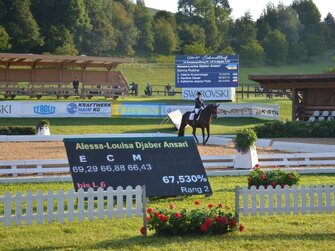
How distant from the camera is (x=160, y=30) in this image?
100875mm

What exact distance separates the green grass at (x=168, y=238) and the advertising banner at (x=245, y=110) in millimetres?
31206

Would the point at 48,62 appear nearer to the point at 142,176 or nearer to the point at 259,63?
the point at 142,176

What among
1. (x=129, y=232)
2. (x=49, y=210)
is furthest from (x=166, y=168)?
(x=49, y=210)

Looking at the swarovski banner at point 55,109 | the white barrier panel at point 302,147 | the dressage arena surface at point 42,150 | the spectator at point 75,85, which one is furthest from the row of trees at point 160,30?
the white barrier panel at point 302,147

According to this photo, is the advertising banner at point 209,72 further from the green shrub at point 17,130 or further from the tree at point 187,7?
the tree at point 187,7

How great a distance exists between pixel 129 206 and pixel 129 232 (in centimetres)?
60

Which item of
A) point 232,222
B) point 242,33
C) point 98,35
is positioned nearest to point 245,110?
point 232,222

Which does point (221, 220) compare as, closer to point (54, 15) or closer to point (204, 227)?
point (204, 227)

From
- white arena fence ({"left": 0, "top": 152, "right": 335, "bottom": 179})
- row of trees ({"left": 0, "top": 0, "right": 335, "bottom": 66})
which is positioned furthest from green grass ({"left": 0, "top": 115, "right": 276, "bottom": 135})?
row of trees ({"left": 0, "top": 0, "right": 335, "bottom": 66})

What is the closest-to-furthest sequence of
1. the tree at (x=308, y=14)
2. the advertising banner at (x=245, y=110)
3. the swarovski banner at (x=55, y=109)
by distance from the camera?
the swarovski banner at (x=55, y=109) → the advertising banner at (x=245, y=110) → the tree at (x=308, y=14)

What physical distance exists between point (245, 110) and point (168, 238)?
112 ft

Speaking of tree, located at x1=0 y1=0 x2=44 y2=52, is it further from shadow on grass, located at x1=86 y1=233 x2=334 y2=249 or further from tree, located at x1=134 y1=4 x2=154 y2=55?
shadow on grass, located at x1=86 y1=233 x2=334 y2=249

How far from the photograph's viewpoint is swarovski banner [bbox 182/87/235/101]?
46.5m

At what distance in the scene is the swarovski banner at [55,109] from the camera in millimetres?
38250
